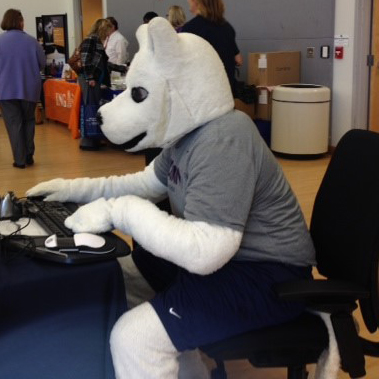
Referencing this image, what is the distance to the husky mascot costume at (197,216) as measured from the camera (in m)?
1.41

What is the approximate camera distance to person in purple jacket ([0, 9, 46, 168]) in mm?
5547

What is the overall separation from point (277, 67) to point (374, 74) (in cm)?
100

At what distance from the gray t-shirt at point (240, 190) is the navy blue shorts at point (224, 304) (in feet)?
0.14

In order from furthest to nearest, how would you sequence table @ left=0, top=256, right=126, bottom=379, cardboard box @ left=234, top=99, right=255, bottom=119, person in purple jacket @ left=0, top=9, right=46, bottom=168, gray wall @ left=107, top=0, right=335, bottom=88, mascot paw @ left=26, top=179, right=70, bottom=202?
cardboard box @ left=234, top=99, right=255, bottom=119 → gray wall @ left=107, top=0, right=335, bottom=88 → person in purple jacket @ left=0, top=9, right=46, bottom=168 → mascot paw @ left=26, top=179, right=70, bottom=202 → table @ left=0, top=256, right=126, bottom=379

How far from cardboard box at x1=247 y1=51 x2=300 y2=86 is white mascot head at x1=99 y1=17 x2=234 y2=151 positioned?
16.2ft

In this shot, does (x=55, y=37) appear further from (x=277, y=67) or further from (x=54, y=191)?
(x=54, y=191)

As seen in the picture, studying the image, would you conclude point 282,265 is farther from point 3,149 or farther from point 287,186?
point 3,149

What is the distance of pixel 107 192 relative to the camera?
1.88 m

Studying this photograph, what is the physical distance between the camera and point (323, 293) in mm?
1424

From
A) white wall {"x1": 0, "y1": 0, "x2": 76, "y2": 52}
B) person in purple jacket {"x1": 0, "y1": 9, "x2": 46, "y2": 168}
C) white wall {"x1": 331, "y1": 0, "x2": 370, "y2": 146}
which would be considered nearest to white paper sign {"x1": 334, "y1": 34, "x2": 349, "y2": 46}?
white wall {"x1": 331, "y1": 0, "x2": 370, "y2": 146}

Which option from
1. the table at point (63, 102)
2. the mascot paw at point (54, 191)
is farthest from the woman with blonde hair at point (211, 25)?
the mascot paw at point (54, 191)

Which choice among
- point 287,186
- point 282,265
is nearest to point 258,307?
point 282,265

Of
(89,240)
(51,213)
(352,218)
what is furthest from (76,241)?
(352,218)

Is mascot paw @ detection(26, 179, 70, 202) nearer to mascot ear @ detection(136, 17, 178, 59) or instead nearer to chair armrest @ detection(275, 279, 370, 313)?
mascot ear @ detection(136, 17, 178, 59)
